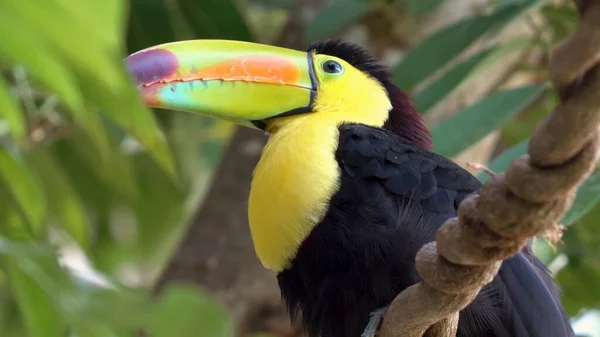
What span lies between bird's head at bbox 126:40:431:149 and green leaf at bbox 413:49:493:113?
170 mm

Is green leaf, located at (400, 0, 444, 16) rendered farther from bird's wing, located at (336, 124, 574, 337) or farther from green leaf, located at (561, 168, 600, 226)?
green leaf, located at (561, 168, 600, 226)

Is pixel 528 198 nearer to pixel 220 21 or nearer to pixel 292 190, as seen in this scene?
pixel 292 190

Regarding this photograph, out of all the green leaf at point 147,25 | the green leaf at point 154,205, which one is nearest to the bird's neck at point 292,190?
the green leaf at point 147,25

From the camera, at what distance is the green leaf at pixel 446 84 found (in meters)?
2.01

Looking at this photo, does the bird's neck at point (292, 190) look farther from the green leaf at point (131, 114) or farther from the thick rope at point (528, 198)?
the thick rope at point (528, 198)

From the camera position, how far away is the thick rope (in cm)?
76

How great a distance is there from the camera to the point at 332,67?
6.17 feet

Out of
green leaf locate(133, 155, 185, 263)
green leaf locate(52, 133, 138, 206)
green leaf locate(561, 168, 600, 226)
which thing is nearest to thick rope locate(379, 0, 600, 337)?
green leaf locate(561, 168, 600, 226)

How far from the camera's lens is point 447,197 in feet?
5.04

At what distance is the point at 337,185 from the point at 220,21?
1.03 meters

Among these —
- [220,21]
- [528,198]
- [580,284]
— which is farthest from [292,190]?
[220,21]

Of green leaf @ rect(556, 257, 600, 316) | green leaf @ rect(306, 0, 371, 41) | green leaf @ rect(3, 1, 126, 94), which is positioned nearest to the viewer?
green leaf @ rect(3, 1, 126, 94)

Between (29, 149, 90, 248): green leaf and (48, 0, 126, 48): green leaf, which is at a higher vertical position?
(29, 149, 90, 248): green leaf

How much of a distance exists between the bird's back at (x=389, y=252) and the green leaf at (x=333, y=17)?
73cm
